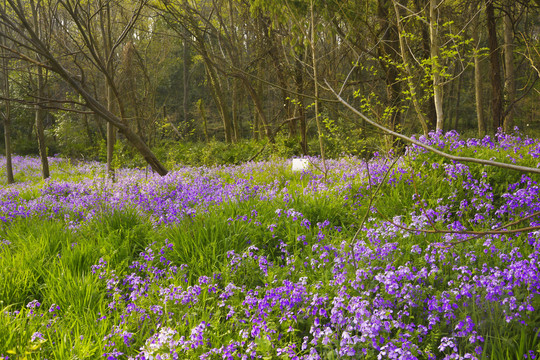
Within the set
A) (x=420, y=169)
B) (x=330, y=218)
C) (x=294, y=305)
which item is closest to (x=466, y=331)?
(x=294, y=305)

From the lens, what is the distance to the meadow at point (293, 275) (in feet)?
7.41

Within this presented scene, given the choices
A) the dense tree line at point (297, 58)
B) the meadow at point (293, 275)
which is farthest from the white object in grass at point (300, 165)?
the meadow at point (293, 275)

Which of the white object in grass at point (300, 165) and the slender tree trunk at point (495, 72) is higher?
the slender tree trunk at point (495, 72)

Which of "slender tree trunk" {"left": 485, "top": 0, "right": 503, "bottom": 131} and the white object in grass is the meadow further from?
"slender tree trunk" {"left": 485, "top": 0, "right": 503, "bottom": 131}

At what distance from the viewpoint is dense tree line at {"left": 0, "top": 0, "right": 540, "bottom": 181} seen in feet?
20.5

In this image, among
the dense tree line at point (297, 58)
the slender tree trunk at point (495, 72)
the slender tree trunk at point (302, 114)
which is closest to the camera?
the dense tree line at point (297, 58)

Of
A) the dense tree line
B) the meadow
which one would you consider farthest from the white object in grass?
the meadow

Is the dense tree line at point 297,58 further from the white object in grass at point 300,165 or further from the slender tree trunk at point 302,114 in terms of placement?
the white object in grass at point 300,165

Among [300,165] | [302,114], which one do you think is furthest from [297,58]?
[302,114]

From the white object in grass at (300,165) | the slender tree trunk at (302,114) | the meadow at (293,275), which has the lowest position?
the meadow at (293,275)

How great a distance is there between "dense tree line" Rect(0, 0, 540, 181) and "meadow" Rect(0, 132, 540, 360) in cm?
124

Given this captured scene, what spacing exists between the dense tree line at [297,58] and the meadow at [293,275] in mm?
1238

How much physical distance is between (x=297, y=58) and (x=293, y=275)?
154 inches

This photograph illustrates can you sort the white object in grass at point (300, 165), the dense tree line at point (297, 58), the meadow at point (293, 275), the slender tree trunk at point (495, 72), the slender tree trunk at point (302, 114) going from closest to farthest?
the meadow at point (293, 275)
the dense tree line at point (297, 58)
the white object in grass at point (300, 165)
the slender tree trunk at point (495, 72)
the slender tree trunk at point (302, 114)
